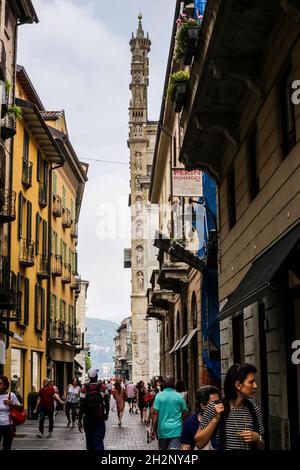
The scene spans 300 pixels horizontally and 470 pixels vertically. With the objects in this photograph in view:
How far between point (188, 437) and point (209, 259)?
1420 centimetres

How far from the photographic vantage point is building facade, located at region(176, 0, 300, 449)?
1092cm

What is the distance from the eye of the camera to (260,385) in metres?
13.9

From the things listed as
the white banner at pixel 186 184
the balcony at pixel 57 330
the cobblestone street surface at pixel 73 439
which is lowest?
the cobblestone street surface at pixel 73 439

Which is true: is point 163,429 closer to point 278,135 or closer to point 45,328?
point 278,135

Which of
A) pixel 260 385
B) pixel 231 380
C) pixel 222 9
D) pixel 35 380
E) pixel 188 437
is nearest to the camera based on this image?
pixel 231 380

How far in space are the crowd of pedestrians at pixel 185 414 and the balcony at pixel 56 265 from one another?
1272 cm

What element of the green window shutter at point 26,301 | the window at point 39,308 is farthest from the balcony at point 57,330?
the green window shutter at point 26,301

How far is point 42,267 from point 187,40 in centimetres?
2312

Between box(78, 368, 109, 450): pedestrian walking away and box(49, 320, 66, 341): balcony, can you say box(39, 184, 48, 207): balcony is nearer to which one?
box(49, 320, 66, 341): balcony

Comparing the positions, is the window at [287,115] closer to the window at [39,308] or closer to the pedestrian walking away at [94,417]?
the pedestrian walking away at [94,417]

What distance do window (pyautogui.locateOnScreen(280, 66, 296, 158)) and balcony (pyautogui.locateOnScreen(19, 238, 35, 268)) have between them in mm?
21734

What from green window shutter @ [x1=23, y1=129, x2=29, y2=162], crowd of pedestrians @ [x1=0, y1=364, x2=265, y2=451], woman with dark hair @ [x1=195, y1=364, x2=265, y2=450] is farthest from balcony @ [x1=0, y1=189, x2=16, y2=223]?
woman with dark hair @ [x1=195, y1=364, x2=265, y2=450]

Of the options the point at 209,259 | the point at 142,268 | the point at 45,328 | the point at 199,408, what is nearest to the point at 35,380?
the point at 45,328

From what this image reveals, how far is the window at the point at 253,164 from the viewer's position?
46.9 ft
